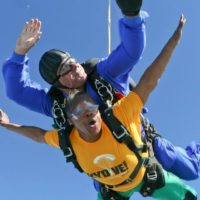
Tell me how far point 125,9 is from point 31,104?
1.60m

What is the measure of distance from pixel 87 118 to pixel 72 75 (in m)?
0.55

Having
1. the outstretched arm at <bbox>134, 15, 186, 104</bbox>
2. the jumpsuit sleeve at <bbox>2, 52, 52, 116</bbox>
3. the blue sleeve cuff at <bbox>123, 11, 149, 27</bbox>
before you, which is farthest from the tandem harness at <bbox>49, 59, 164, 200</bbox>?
the blue sleeve cuff at <bbox>123, 11, 149, 27</bbox>

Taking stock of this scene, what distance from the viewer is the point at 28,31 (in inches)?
227

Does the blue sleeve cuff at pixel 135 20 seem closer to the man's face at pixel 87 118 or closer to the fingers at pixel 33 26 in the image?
the man's face at pixel 87 118

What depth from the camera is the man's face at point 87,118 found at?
17.2ft

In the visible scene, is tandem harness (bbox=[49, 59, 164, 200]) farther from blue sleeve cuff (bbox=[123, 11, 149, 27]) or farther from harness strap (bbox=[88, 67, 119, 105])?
blue sleeve cuff (bbox=[123, 11, 149, 27])

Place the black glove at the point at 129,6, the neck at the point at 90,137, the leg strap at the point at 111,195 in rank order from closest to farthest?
the black glove at the point at 129,6 < the neck at the point at 90,137 < the leg strap at the point at 111,195

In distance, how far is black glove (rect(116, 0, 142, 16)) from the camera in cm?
499

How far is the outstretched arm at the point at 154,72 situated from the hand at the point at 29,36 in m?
1.24

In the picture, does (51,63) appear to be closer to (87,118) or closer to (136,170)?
(87,118)

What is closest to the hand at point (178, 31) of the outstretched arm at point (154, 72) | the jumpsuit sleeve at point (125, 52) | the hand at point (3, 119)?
the outstretched arm at point (154, 72)

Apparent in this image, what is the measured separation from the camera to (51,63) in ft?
18.5

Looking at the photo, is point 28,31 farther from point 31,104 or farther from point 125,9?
point 125,9

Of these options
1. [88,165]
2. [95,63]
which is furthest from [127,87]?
[88,165]
